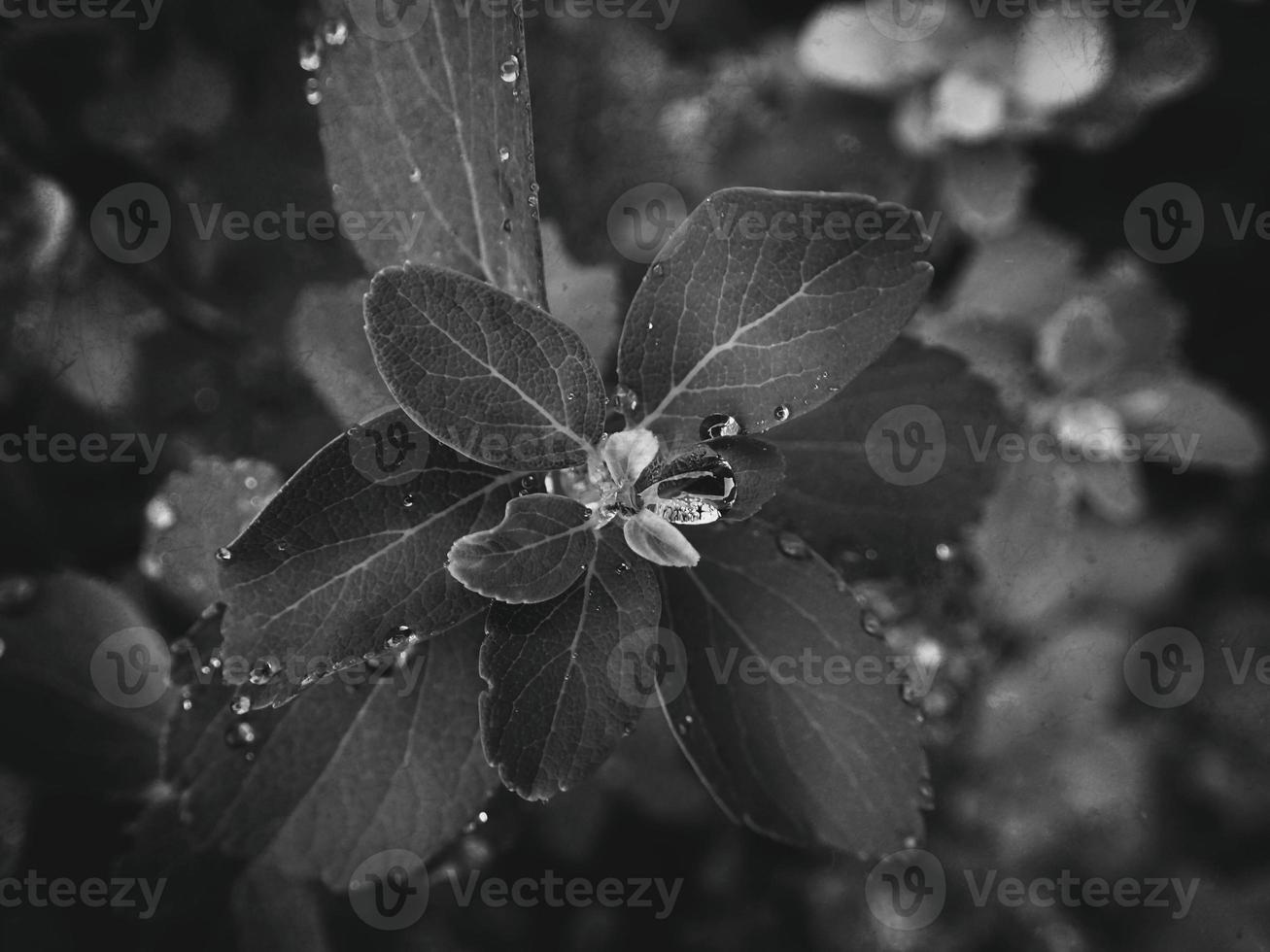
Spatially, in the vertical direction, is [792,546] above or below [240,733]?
above

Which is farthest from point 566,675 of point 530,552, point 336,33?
point 336,33

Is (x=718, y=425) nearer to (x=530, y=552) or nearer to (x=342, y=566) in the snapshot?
(x=530, y=552)

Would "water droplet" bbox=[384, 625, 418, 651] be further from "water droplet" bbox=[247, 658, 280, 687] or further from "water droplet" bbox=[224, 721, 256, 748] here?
"water droplet" bbox=[224, 721, 256, 748]

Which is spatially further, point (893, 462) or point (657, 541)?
point (893, 462)

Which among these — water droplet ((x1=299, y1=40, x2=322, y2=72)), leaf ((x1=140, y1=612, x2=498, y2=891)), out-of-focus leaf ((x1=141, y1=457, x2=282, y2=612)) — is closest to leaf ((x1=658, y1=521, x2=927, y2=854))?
leaf ((x1=140, y1=612, x2=498, y2=891))

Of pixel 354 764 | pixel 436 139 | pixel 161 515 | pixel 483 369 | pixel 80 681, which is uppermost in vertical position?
pixel 436 139

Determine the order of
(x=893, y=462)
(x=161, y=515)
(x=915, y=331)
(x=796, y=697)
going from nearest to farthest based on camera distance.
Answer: (x=796, y=697) → (x=893, y=462) → (x=161, y=515) → (x=915, y=331)

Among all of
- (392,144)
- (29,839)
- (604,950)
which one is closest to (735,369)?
(392,144)

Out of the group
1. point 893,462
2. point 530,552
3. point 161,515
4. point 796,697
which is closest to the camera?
point 530,552

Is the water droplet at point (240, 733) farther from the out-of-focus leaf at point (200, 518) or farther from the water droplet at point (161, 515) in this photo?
the water droplet at point (161, 515)
